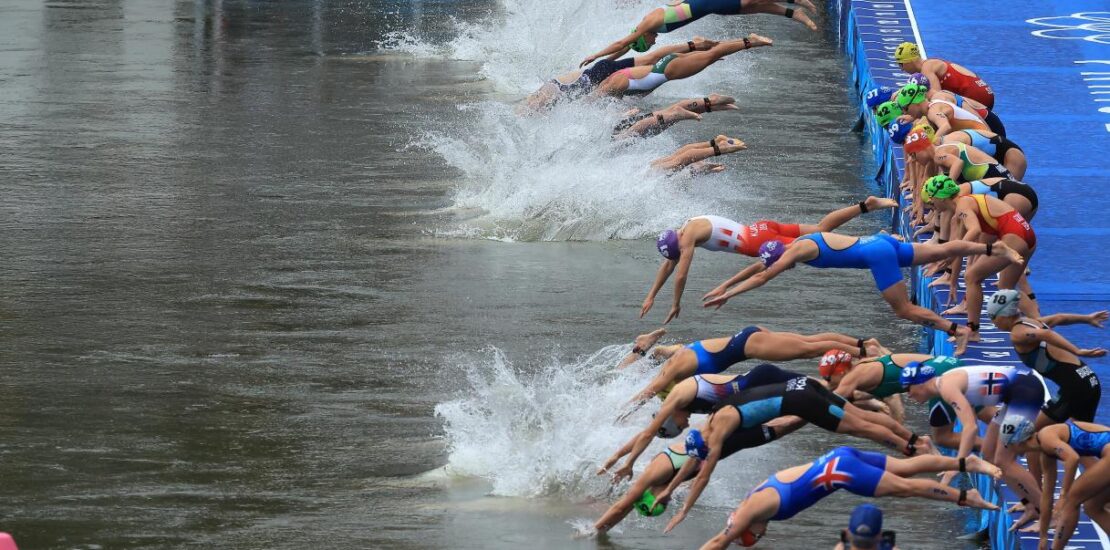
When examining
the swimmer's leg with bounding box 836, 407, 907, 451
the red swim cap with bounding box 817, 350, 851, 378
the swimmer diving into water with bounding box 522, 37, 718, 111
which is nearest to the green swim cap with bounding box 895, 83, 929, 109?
the red swim cap with bounding box 817, 350, 851, 378

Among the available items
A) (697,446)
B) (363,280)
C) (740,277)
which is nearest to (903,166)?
(740,277)

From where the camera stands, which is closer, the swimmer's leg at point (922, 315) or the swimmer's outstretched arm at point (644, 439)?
the swimmer's outstretched arm at point (644, 439)

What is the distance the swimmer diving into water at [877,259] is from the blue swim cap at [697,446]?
2.15m

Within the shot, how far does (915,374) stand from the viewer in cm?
1027

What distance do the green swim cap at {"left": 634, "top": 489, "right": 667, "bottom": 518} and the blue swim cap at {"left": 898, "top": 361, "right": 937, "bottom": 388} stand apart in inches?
67.7

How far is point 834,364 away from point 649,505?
1.71 m

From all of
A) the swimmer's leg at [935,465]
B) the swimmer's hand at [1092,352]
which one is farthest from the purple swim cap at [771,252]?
the swimmer's leg at [935,465]

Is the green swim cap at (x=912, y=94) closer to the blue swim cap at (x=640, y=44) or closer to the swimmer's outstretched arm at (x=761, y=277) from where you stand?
the swimmer's outstretched arm at (x=761, y=277)

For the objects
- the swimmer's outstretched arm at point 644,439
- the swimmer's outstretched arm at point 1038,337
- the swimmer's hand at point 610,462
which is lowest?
the swimmer's hand at point 610,462

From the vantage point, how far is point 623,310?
15117 millimetres

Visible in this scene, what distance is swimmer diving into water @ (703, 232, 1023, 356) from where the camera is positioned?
11867 millimetres

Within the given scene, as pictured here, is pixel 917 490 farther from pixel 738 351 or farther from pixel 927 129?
pixel 927 129

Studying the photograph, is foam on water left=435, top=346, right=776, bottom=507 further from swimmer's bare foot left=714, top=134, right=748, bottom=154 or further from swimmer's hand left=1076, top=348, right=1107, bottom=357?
swimmer's bare foot left=714, top=134, right=748, bottom=154

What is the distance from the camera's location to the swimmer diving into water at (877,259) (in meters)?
11.9
